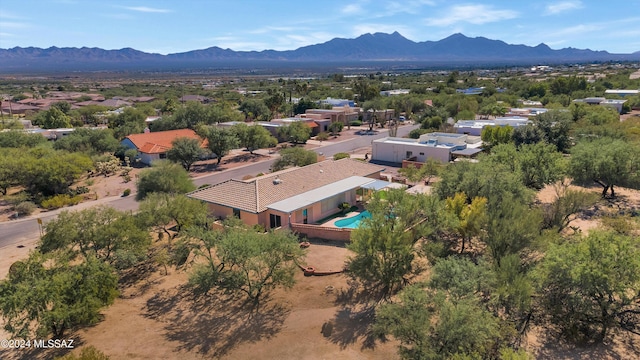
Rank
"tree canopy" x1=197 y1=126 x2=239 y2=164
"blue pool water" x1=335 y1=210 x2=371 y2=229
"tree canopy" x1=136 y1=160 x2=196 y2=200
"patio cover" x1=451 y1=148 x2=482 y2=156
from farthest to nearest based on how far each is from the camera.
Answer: "tree canopy" x1=197 y1=126 x2=239 y2=164
"patio cover" x1=451 y1=148 x2=482 y2=156
"tree canopy" x1=136 y1=160 x2=196 y2=200
"blue pool water" x1=335 y1=210 x2=371 y2=229

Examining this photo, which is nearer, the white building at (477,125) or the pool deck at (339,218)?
the pool deck at (339,218)

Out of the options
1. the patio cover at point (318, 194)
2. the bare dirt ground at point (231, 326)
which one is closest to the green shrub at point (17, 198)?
the bare dirt ground at point (231, 326)

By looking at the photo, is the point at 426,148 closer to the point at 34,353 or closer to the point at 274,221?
the point at 274,221

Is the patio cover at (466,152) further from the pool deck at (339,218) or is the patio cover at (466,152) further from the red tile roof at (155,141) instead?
the red tile roof at (155,141)

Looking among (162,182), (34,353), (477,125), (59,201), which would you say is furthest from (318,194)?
(477,125)

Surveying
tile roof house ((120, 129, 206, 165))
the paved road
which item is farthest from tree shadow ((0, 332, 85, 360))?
tile roof house ((120, 129, 206, 165))

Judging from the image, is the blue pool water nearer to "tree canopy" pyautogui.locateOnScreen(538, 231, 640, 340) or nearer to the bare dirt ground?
the bare dirt ground
